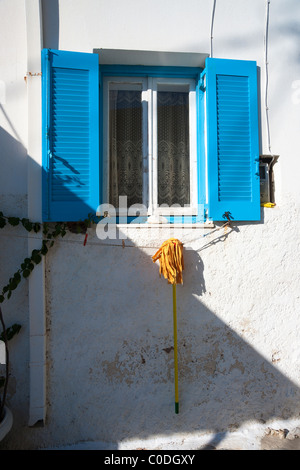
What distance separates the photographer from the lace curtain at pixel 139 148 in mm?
2930

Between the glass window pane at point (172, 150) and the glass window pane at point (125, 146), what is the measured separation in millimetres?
196

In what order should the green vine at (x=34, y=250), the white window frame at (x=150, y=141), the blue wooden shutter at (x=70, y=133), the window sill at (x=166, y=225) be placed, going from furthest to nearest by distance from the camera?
the white window frame at (x=150, y=141), the window sill at (x=166, y=225), the blue wooden shutter at (x=70, y=133), the green vine at (x=34, y=250)

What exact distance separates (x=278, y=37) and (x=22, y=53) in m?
2.36

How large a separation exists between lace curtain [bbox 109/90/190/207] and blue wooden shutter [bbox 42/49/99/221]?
29 cm

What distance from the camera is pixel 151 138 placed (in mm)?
2916

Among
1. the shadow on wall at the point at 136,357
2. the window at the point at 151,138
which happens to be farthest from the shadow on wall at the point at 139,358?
the window at the point at 151,138

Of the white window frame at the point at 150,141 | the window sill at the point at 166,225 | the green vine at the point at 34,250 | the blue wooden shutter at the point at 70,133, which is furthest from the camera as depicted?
the white window frame at the point at 150,141

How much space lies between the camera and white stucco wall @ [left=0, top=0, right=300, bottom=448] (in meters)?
2.62

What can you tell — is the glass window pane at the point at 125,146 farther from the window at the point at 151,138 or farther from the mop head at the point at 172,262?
the mop head at the point at 172,262

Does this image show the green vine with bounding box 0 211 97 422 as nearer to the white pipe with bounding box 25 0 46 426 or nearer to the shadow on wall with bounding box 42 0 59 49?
the white pipe with bounding box 25 0 46 426

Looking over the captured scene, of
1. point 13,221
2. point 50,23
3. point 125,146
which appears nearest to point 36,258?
point 13,221

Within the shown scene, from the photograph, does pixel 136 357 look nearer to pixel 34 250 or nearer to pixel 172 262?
pixel 172 262

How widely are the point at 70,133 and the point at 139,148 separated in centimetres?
66
